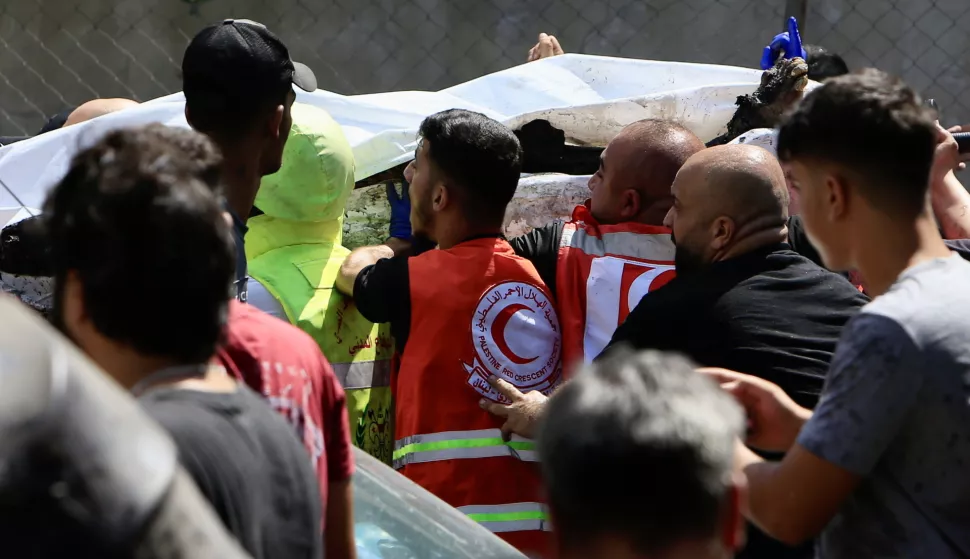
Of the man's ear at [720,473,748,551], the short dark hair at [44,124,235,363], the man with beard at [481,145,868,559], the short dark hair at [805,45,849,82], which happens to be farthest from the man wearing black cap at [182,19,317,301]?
the short dark hair at [805,45,849,82]

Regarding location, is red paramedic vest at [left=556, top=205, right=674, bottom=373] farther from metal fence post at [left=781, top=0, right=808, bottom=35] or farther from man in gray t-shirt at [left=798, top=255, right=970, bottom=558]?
metal fence post at [left=781, top=0, right=808, bottom=35]

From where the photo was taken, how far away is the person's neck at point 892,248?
1701 mm

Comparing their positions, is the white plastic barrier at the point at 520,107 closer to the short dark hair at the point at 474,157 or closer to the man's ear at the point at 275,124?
the short dark hair at the point at 474,157

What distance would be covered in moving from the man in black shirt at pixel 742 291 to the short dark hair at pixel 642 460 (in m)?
1.03

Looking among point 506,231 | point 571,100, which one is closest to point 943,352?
point 506,231

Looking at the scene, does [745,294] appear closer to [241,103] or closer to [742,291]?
[742,291]

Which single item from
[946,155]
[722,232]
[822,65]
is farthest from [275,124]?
[822,65]

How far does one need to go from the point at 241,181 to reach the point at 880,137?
1093 millimetres

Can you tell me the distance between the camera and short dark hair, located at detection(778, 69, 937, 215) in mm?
1699

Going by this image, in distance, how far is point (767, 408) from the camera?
180cm

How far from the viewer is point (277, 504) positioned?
4.03 feet

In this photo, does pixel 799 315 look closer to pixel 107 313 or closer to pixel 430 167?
pixel 430 167

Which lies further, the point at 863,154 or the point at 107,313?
the point at 863,154

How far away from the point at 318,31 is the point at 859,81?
4748 millimetres
